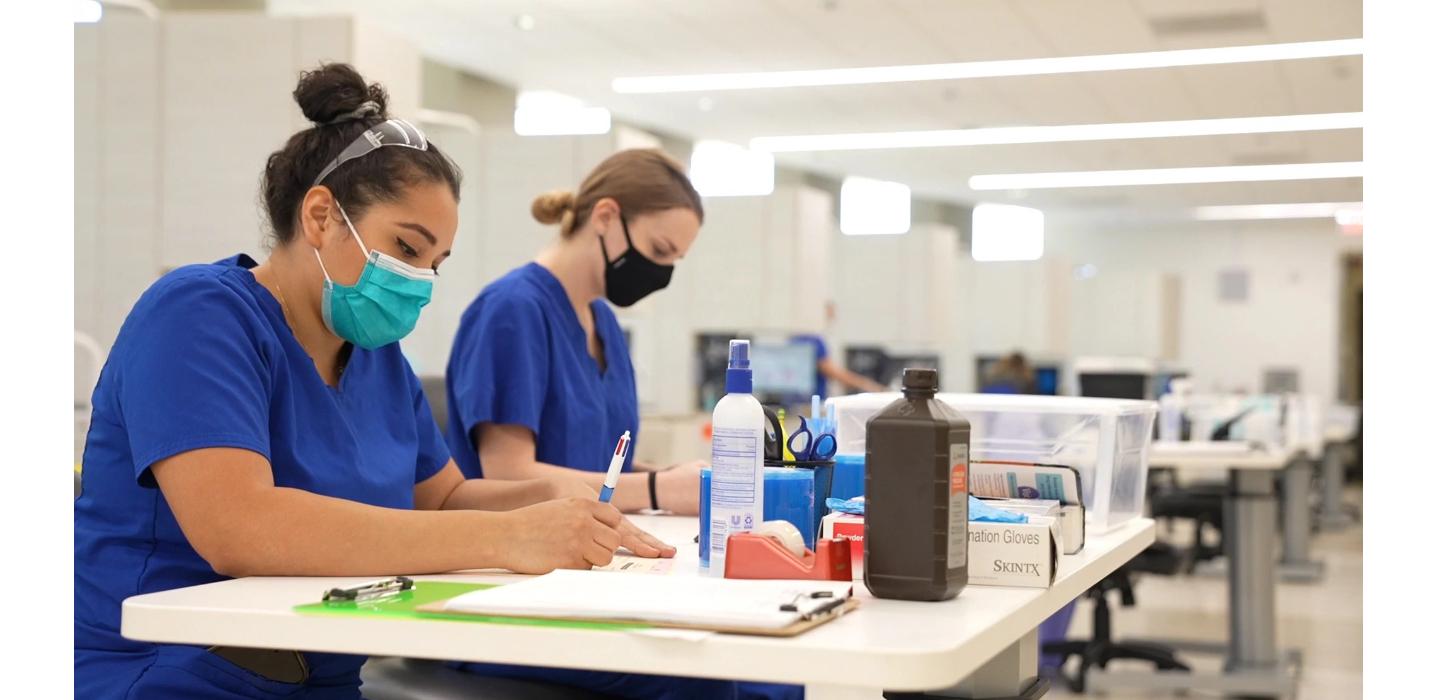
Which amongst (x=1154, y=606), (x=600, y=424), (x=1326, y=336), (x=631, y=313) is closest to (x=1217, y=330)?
(x=1326, y=336)

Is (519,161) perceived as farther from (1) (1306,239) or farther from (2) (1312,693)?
(1) (1306,239)

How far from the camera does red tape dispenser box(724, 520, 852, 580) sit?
53.2 inches

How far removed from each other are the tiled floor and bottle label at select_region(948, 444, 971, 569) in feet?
11.0

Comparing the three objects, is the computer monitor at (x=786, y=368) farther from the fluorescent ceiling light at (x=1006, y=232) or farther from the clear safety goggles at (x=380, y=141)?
the fluorescent ceiling light at (x=1006, y=232)

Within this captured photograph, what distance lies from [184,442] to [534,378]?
0.94 metres

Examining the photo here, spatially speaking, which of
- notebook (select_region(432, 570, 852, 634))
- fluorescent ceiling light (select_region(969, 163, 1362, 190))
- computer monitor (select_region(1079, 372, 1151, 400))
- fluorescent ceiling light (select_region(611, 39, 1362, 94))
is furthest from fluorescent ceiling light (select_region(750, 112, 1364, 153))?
notebook (select_region(432, 570, 852, 634))

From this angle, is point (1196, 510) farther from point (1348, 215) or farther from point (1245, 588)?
point (1348, 215)

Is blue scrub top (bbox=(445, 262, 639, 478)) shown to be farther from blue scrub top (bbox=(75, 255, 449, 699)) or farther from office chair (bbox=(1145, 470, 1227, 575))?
office chair (bbox=(1145, 470, 1227, 575))

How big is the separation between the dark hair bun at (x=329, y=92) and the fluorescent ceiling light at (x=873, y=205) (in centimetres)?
1306

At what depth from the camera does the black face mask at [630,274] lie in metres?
2.54

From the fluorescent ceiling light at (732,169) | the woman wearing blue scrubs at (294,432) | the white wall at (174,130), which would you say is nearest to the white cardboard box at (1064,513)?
the woman wearing blue scrubs at (294,432)

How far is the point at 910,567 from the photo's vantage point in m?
1.28

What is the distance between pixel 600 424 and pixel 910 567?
4.19 ft

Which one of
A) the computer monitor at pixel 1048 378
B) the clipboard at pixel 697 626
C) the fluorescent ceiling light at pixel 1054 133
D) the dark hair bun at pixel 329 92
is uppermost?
the fluorescent ceiling light at pixel 1054 133
